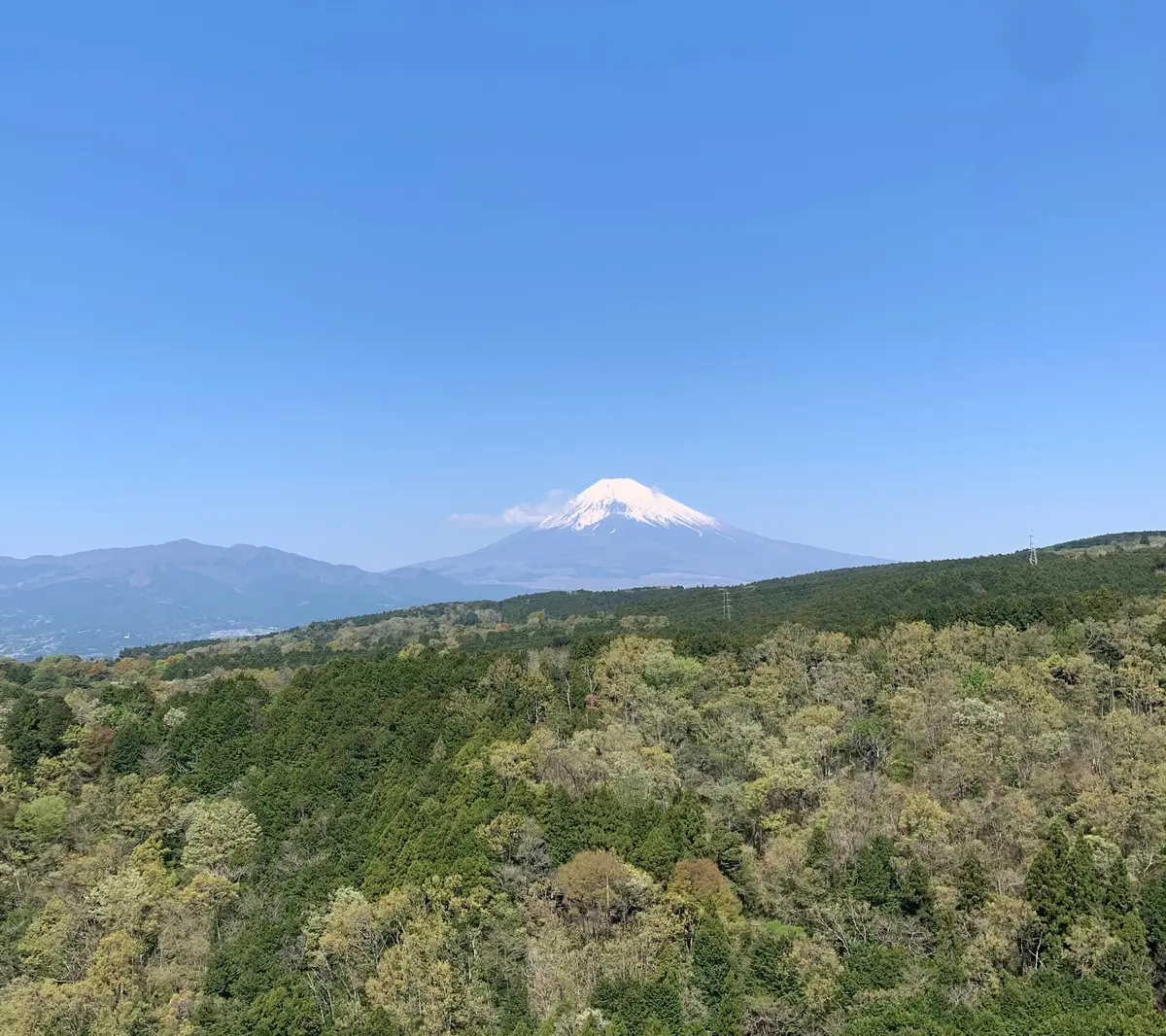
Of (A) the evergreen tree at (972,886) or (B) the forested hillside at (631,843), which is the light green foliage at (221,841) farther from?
(A) the evergreen tree at (972,886)

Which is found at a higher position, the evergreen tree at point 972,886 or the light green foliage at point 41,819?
the evergreen tree at point 972,886

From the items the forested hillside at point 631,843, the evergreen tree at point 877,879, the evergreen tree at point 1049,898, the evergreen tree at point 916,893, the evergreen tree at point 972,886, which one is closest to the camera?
the evergreen tree at point 1049,898

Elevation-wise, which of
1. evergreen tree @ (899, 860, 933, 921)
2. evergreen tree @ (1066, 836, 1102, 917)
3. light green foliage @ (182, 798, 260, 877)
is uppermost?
evergreen tree @ (1066, 836, 1102, 917)

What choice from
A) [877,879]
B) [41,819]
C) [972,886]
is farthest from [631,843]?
[41,819]

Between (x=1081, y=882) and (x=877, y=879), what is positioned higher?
(x=1081, y=882)

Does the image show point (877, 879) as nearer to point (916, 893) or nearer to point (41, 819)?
point (916, 893)

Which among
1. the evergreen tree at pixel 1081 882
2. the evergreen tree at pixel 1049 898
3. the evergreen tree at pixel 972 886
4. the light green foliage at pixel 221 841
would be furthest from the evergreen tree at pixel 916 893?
the light green foliage at pixel 221 841

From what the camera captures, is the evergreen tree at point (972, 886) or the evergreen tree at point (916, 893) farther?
the evergreen tree at point (916, 893)

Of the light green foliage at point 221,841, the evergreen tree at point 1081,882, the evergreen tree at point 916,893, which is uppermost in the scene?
the evergreen tree at point 1081,882

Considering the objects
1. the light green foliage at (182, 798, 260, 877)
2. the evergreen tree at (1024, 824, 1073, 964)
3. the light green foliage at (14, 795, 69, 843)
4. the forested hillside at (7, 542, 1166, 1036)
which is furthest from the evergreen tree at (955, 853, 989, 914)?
the light green foliage at (14, 795, 69, 843)

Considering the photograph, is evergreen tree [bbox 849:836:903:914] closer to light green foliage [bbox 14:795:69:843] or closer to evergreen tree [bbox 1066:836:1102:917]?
evergreen tree [bbox 1066:836:1102:917]
